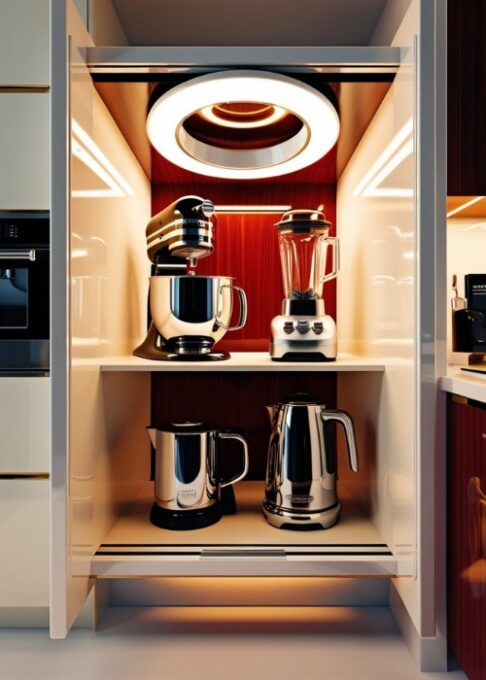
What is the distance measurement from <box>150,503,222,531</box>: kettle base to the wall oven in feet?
1.17

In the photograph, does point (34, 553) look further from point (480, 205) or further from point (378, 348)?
point (480, 205)

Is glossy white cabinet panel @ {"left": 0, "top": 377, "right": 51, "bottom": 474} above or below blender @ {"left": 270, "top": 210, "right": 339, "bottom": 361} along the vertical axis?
below

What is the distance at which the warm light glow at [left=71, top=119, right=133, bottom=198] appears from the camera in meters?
0.78

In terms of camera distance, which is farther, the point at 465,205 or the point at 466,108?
the point at 465,205

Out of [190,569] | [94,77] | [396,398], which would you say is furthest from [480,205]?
[190,569]

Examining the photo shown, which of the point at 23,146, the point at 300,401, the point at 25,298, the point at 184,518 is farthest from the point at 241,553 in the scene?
the point at 23,146

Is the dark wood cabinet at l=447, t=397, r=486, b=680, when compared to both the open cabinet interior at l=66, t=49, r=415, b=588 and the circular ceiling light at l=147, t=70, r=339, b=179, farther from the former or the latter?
the circular ceiling light at l=147, t=70, r=339, b=179

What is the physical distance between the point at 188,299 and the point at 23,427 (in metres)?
0.38

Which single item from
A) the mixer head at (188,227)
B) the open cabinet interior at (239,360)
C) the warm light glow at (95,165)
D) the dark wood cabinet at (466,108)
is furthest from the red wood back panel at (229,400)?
the dark wood cabinet at (466,108)

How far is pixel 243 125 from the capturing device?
3.59ft

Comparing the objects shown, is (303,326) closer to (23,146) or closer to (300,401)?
(300,401)

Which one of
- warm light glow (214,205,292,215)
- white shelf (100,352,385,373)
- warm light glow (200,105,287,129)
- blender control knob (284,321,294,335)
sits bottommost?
white shelf (100,352,385,373)

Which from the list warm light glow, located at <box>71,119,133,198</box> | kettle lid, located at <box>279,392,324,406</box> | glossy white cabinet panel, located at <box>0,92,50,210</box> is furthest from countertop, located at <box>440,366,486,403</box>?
glossy white cabinet panel, located at <box>0,92,50,210</box>

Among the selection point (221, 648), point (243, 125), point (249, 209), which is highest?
point (243, 125)
